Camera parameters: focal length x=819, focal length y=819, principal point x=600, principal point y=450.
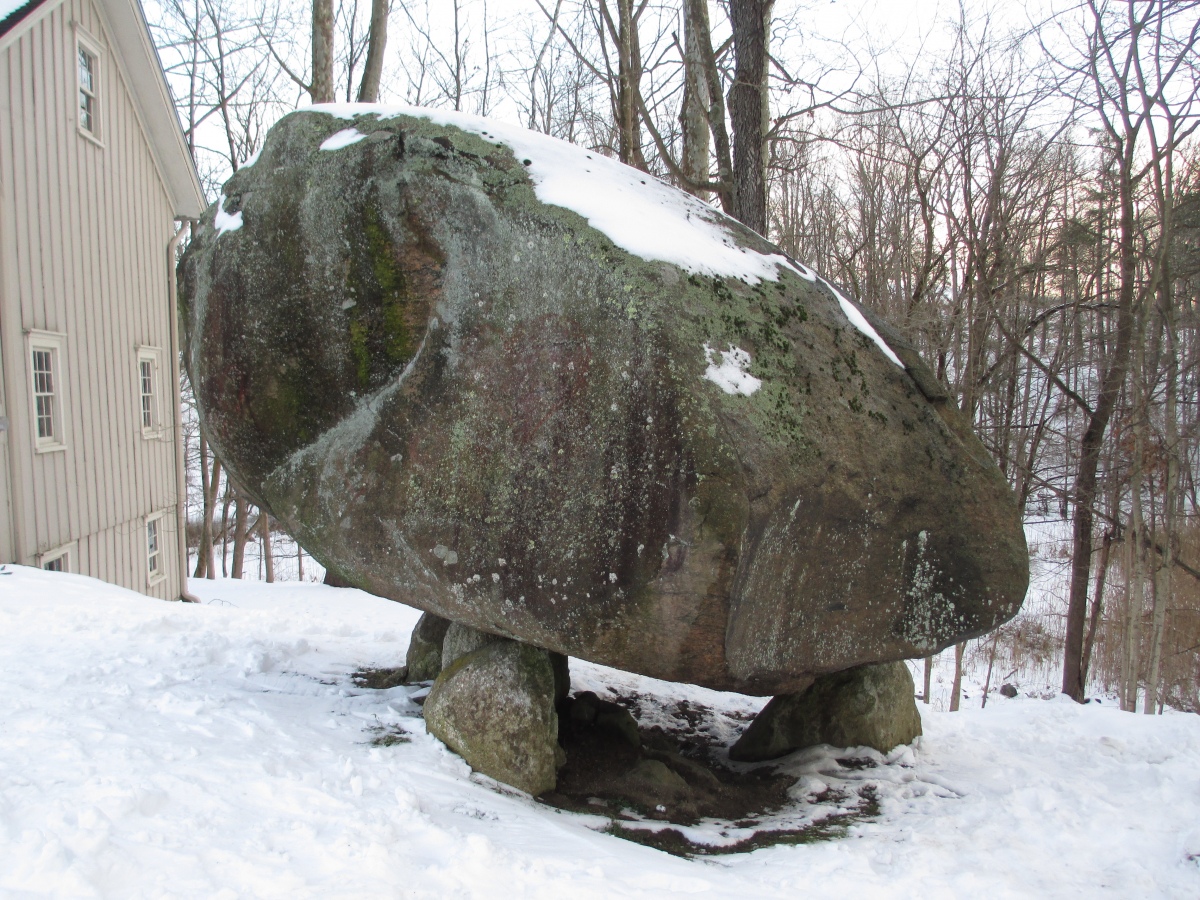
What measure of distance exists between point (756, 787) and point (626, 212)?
330 centimetres

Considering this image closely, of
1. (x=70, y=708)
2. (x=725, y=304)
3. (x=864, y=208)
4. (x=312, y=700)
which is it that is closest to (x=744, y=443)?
(x=725, y=304)

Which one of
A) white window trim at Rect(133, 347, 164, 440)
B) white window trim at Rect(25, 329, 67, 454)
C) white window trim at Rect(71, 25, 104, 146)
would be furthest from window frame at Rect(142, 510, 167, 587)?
white window trim at Rect(71, 25, 104, 146)

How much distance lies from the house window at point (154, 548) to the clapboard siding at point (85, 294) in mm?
136

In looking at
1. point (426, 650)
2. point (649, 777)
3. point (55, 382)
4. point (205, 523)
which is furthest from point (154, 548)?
point (649, 777)

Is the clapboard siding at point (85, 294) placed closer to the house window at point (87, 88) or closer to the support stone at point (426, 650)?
the house window at point (87, 88)

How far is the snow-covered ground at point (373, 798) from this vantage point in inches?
107

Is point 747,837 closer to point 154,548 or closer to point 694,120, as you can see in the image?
point 694,120

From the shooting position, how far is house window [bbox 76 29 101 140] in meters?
9.45

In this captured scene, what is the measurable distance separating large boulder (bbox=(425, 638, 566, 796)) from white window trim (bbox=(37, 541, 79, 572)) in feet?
18.8

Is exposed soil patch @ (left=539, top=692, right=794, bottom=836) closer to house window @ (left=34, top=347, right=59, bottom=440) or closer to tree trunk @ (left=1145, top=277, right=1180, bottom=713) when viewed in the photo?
house window @ (left=34, top=347, right=59, bottom=440)

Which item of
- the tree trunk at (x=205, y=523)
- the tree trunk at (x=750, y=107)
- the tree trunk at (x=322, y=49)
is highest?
the tree trunk at (x=322, y=49)

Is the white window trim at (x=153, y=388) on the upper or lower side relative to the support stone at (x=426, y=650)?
upper

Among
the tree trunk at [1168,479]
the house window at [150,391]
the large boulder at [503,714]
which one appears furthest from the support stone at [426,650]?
the tree trunk at [1168,479]

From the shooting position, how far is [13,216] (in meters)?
7.77
